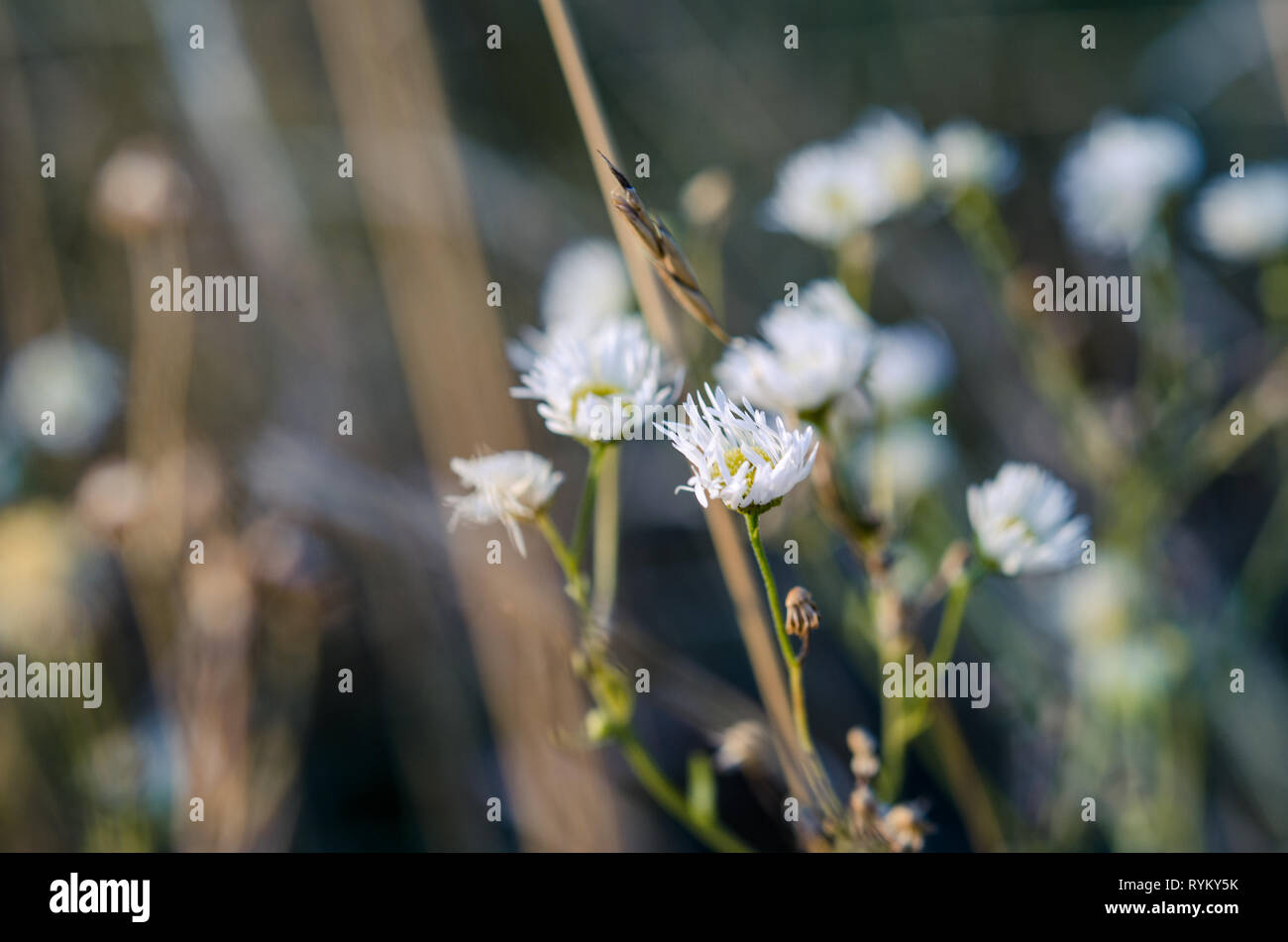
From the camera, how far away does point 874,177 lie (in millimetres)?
910

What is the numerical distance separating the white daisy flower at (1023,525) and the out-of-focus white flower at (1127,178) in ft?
1.94

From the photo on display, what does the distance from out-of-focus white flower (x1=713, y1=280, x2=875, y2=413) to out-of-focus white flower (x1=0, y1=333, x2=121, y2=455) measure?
1.07 meters

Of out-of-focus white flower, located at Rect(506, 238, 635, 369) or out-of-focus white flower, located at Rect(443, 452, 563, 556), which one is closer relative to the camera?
out-of-focus white flower, located at Rect(443, 452, 563, 556)

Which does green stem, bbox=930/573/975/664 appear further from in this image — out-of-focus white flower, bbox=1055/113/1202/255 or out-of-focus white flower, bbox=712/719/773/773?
out-of-focus white flower, bbox=1055/113/1202/255

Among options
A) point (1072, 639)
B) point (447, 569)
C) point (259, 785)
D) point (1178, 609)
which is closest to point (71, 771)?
point (259, 785)

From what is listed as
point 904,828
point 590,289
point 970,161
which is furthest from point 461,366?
point 904,828

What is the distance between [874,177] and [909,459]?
34cm

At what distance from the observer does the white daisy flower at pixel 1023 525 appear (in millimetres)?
584

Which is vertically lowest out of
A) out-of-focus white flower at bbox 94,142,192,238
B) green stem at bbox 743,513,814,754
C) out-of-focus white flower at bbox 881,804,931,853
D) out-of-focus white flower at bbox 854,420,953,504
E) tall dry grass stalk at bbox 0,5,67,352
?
out-of-focus white flower at bbox 881,804,931,853

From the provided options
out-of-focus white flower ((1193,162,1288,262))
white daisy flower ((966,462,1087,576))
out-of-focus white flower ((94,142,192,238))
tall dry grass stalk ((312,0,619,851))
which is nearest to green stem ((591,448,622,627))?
tall dry grass stalk ((312,0,619,851))

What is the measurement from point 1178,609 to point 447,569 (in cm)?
85

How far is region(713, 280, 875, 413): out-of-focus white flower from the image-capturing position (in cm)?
60

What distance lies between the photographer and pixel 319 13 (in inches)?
47.9

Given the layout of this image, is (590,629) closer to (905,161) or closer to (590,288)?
(590,288)
